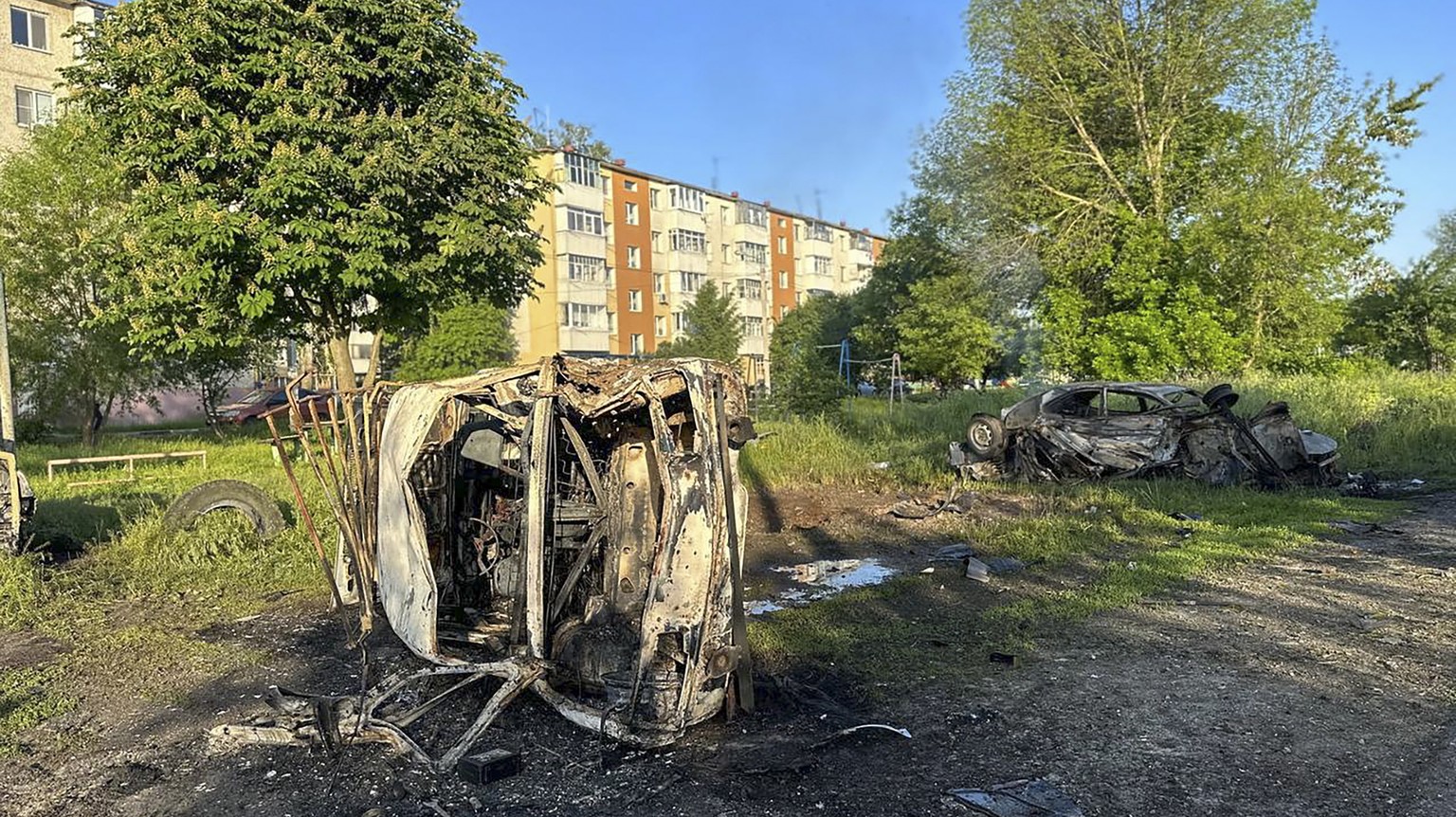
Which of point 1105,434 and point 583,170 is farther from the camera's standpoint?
point 583,170

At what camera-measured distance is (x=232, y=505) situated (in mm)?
9445

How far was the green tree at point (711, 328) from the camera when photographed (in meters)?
44.0

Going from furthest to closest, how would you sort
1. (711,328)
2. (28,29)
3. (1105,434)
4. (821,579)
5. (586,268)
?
(586,268) → (711,328) → (28,29) → (1105,434) → (821,579)

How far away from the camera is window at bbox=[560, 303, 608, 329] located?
151 ft

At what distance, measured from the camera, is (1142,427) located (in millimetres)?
12375

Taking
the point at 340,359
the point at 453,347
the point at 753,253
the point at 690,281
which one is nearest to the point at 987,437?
the point at 340,359

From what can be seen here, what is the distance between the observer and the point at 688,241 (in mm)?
55312

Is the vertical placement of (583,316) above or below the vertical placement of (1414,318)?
above

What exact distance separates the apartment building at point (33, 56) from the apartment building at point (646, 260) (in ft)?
59.8

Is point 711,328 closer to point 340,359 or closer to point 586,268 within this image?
point 586,268

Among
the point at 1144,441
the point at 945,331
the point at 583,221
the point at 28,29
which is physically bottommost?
the point at 1144,441

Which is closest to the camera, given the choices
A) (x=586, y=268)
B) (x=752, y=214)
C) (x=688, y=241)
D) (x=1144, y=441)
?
(x=1144, y=441)

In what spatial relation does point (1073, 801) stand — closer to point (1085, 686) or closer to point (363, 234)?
point (1085, 686)

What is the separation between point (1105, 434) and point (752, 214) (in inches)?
2008
